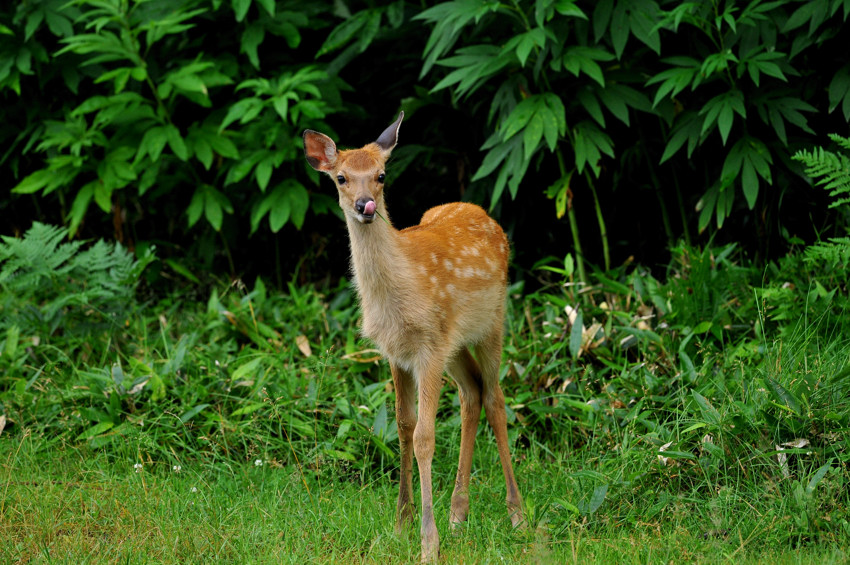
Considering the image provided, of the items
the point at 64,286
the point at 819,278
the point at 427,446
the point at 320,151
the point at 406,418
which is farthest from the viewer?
the point at 64,286

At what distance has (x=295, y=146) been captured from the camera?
7004 millimetres

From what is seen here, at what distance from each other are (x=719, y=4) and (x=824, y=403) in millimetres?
2799

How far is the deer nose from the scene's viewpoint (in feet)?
13.9

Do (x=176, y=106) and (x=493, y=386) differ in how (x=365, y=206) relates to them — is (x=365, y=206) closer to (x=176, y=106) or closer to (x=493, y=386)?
(x=493, y=386)

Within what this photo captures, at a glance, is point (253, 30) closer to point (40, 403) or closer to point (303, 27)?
point (303, 27)

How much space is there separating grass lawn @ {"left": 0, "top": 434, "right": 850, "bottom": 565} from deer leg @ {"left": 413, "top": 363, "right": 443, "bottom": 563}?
0.29 ft

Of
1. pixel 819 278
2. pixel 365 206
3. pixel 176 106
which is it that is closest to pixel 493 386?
pixel 365 206

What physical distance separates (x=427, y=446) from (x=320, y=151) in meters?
1.48

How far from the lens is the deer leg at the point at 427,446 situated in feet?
13.9

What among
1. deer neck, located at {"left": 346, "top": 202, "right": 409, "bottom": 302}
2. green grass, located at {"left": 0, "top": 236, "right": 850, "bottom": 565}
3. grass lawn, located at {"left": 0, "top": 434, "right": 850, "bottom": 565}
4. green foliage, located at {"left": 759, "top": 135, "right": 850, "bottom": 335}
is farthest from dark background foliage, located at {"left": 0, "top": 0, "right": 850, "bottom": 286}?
grass lawn, located at {"left": 0, "top": 434, "right": 850, "bottom": 565}

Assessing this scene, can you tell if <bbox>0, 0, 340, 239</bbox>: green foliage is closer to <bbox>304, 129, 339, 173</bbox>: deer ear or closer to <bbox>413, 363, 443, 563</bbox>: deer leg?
<bbox>304, 129, 339, 173</bbox>: deer ear

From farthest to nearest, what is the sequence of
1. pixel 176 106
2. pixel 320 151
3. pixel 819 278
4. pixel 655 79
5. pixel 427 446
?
1. pixel 176 106
2. pixel 655 79
3. pixel 819 278
4. pixel 320 151
5. pixel 427 446

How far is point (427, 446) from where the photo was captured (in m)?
4.41

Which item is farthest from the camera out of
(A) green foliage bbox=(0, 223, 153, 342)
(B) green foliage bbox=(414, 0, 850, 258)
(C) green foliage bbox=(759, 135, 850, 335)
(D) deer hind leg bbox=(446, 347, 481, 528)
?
(A) green foliage bbox=(0, 223, 153, 342)
